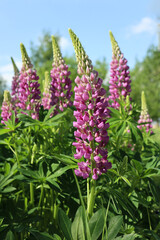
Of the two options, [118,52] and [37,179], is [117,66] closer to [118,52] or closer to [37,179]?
[118,52]

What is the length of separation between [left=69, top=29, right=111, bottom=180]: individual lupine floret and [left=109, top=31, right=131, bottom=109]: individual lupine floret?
5.61 feet

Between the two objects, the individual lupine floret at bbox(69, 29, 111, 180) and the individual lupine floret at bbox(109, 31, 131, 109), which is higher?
the individual lupine floret at bbox(109, 31, 131, 109)

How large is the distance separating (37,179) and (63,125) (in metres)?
0.87

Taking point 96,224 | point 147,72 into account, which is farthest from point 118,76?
point 147,72

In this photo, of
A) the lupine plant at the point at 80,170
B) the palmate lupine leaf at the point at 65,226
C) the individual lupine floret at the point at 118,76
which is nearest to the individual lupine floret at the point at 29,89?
the lupine plant at the point at 80,170

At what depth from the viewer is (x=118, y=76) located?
12.1ft

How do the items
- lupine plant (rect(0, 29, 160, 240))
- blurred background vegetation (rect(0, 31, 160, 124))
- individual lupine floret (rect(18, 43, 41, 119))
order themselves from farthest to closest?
blurred background vegetation (rect(0, 31, 160, 124))
individual lupine floret (rect(18, 43, 41, 119))
lupine plant (rect(0, 29, 160, 240))

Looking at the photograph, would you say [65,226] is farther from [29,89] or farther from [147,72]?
[147,72]

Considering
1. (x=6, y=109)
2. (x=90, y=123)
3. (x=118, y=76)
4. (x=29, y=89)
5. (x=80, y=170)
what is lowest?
(x=80, y=170)

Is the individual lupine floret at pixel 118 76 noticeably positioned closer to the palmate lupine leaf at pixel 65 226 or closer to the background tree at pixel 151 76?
the palmate lupine leaf at pixel 65 226

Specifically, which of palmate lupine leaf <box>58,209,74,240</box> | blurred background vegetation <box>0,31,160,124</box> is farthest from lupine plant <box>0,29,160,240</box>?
blurred background vegetation <box>0,31,160,124</box>

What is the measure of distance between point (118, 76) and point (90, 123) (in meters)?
2.04

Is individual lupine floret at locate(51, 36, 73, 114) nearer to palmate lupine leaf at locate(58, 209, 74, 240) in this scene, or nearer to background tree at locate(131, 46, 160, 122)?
palmate lupine leaf at locate(58, 209, 74, 240)

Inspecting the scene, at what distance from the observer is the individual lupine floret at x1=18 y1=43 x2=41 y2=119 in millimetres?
3154
